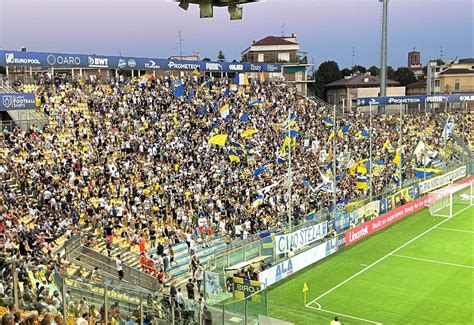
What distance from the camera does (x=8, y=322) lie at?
780 cm

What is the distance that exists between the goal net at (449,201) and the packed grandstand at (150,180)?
3085mm

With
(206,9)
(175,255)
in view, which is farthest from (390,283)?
(206,9)

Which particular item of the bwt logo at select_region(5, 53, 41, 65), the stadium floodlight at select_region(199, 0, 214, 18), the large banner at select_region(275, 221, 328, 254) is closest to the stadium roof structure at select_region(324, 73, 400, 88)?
the bwt logo at select_region(5, 53, 41, 65)

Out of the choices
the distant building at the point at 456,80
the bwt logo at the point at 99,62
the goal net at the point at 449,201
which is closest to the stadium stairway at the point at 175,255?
the bwt logo at the point at 99,62

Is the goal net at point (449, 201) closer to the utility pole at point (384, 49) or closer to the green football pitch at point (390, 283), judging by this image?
the green football pitch at point (390, 283)

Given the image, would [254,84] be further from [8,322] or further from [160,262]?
[8,322]

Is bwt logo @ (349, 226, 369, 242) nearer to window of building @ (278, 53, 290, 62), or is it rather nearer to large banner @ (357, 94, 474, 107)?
large banner @ (357, 94, 474, 107)

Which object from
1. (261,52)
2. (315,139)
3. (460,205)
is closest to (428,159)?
(460,205)

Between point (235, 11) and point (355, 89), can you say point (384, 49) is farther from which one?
point (235, 11)

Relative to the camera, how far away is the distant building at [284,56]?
7600 centimetres

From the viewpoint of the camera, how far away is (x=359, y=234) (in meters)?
31.2

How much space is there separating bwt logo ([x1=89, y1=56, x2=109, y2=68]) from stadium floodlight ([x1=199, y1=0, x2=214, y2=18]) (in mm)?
35321

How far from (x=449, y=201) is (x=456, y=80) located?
5443cm

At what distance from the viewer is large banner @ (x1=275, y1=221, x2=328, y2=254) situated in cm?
2414
